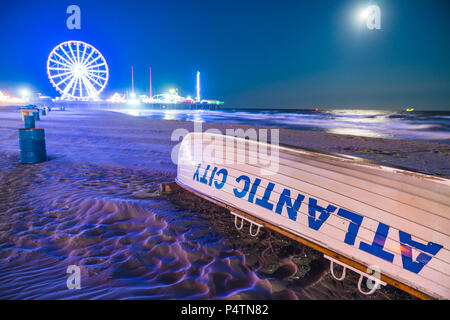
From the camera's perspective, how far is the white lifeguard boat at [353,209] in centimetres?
249

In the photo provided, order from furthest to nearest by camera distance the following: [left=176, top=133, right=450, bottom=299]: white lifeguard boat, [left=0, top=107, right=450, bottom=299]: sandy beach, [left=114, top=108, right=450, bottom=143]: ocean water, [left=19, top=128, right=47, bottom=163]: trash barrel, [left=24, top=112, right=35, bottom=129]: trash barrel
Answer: [left=114, top=108, right=450, bottom=143]: ocean water < [left=24, top=112, right=35, bottom=129]: trash barrel < [left=19, top=128, right=47, bottom=163]: trash barrel < [left=0, top=107, right=450, bottom=299]: sandy beach < [left=176, top=133, right=450, bottom=299]: white lifeguard boat

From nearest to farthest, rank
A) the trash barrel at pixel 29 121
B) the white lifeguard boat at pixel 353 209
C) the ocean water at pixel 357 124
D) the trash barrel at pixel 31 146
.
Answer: the white lifeguard boat at pixel 353 209 → the trash barrel at pixel 31 146 → the trash barrel at pixel 29 121 → the ocean water at pixel 357 124

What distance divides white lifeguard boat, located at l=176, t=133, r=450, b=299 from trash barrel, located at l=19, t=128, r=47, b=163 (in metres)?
6.67

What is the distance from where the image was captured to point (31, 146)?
25.5 feet

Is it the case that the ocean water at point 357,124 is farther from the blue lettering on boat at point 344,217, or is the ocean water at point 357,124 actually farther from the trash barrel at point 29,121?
the trash barrel at point 29,121

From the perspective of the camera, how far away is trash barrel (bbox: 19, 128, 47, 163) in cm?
752

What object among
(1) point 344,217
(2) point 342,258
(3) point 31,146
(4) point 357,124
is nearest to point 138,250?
(2) point 342,258

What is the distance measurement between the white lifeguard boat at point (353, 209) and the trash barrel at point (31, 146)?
6.67m

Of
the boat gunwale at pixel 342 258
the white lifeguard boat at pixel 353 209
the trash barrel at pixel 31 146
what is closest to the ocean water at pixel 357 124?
the white lifeguard boat at pixel 353 209

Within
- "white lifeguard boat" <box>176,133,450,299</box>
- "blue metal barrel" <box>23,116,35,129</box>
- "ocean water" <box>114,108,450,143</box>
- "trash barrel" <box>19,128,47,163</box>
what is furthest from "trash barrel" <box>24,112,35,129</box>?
"ocean water" <box>114,108,450,143</box>

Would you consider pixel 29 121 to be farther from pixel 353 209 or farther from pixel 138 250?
pixel 353 209

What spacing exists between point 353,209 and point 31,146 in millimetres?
9185

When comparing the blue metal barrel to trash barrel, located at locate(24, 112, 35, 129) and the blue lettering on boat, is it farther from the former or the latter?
the blue lettering on boat
